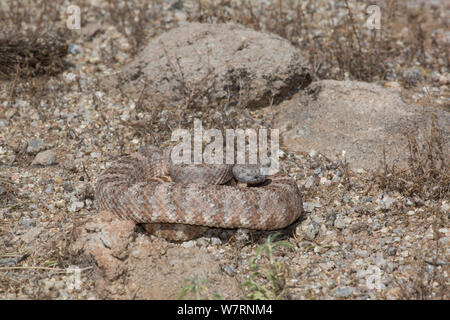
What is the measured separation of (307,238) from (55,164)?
153 inches

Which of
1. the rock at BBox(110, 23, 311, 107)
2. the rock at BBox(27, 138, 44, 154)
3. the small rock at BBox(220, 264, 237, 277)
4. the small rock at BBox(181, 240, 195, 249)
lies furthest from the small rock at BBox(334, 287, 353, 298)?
the rock at BBox(27, 138, 44, 154)

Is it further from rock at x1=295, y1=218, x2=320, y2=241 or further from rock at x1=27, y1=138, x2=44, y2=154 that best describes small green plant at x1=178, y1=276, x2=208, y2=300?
rock at x1=27, y1=138, x2=44, y2=154

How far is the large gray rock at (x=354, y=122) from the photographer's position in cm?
799

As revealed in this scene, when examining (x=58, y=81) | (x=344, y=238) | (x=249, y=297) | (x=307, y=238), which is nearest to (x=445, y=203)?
(x=344, y=238)

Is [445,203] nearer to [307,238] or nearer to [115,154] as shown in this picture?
[307,238]

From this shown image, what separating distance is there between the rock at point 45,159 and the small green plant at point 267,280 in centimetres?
362

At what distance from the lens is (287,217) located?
21.5 feet

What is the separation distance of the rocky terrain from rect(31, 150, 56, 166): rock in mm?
20

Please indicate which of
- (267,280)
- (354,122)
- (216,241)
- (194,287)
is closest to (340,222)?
(267,280)

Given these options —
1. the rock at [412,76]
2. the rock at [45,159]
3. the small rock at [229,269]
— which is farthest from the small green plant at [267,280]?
the rock at [412,76]

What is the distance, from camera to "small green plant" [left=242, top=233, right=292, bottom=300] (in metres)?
5.66

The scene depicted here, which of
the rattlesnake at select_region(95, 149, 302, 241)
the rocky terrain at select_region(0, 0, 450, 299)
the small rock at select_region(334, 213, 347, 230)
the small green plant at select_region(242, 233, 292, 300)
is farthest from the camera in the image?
the small rock at select_region(334, 213, 347, 230)

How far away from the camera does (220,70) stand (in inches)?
353

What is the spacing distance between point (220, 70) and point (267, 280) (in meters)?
4.09
